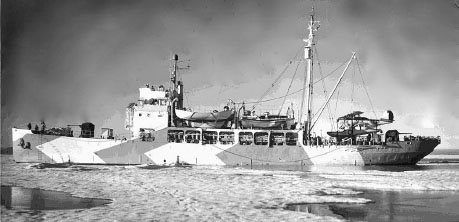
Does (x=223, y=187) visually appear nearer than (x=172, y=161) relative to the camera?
Yes

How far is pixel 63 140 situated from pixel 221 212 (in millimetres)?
36656

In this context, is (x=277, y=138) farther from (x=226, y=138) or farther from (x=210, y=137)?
(x=210, y=137)

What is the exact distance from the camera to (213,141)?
1925 inches

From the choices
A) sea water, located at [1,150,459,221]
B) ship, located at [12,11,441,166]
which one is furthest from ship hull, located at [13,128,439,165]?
sea water, located at [1,150,459,221]

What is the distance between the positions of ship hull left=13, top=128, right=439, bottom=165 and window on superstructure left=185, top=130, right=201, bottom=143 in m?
1.07

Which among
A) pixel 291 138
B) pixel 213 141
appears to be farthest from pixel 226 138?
pixel 291 138

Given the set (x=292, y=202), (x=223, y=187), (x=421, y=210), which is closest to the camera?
(x=421, y=210)

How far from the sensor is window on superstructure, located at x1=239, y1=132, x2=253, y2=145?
4906 centimetres

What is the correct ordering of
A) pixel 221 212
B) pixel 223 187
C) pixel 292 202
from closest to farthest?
pixel 221 212 → pixel 292 202 → pixel 223 187

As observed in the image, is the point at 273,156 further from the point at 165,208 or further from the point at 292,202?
the point at 165,208

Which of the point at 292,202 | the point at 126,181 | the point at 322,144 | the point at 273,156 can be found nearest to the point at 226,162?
the point at 273,156

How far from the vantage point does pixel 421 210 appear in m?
17.5

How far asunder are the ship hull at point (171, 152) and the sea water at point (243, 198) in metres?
17.8

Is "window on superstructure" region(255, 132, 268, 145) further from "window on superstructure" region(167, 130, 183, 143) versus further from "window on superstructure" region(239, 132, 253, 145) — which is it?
"window on superstructure" region(167, 130, 183, 143)
